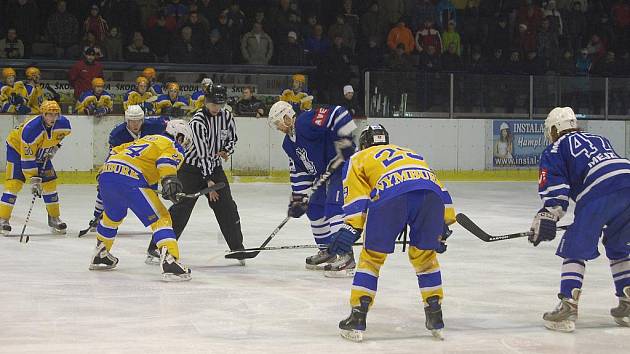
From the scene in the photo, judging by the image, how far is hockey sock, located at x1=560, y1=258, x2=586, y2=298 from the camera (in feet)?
18.5

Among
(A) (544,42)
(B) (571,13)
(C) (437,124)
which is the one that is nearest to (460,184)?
(C) (437,124)

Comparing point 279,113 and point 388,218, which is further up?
point 279,113

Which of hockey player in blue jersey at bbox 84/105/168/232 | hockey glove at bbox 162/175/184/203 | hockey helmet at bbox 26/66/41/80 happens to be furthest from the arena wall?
hockey glove at bbox 162/175/184/203

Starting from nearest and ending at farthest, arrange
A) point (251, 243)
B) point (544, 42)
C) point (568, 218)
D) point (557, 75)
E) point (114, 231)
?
1. point (114, 231)
2. point (251, 243)
3. point (568, 218)
4. point (557, 75)
5. point (544, 42)

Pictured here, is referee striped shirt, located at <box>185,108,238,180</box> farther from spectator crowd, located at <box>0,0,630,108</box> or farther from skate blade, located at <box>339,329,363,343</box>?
spectator crowd, located at <box>0,0,630,108</box>

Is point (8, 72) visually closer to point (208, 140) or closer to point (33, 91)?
point (33, 91)

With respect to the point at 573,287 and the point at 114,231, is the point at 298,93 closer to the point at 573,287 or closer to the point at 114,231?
the point at 114,231

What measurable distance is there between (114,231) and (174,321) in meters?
2.02

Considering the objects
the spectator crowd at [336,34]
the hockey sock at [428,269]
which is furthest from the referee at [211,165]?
the spectator crowd at [336,34]

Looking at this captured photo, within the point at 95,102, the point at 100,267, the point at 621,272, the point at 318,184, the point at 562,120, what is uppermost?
the point at 562,120

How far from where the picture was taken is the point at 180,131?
7.36m

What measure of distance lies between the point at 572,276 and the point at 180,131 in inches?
118

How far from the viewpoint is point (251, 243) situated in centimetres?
935

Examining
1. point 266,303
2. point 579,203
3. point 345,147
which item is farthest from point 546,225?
point 345,147
